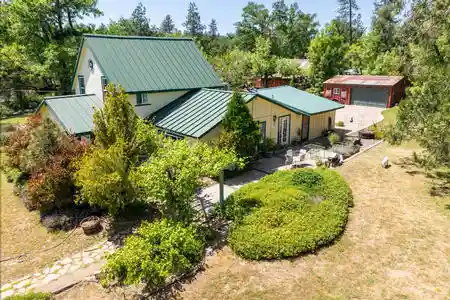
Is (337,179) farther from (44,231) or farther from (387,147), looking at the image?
(44,231)

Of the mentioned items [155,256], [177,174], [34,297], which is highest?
[177,174]

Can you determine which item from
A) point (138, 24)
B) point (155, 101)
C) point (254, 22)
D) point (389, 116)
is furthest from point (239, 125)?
point (138, 24)

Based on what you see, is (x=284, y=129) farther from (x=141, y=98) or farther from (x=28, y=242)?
(x=28, y=242)

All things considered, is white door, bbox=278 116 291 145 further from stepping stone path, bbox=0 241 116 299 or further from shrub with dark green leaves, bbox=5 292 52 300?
shrub with dark green leaves, bbox=5 292 52 300

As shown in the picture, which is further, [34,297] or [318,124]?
[318,124]

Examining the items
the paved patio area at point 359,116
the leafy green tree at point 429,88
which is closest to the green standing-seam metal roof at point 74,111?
the leafy green tree at point 429,88

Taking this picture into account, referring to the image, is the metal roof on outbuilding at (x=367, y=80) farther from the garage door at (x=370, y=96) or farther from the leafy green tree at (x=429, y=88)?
the leafy green tree at (x=429, y=88)

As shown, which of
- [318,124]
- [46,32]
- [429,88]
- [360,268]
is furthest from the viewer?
[46,32]
